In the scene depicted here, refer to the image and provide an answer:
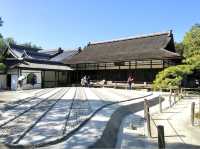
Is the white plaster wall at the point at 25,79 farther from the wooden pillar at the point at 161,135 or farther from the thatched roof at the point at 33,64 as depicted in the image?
the wooden pillar at the point at 161,135

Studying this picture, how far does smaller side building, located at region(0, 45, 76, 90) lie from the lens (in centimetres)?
2836

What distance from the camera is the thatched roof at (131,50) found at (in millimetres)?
26717

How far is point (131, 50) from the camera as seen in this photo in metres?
30.4

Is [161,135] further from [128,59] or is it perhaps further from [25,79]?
[25,79]

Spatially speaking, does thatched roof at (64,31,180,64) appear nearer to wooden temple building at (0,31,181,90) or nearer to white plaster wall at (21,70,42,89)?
wooden temple building at (0,31,181,90)

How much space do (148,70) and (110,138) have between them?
18.4m

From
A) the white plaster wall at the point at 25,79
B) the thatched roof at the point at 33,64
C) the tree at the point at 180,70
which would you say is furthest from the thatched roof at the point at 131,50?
the white plaster wall at the point at 25,79

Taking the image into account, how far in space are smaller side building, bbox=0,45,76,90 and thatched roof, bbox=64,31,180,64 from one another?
2.25 meters

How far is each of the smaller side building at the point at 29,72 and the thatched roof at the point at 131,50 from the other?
2248 mm

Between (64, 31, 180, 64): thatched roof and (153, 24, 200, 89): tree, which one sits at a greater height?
(64, 31, 180, 64): thatched roof

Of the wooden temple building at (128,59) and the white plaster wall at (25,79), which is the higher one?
the wooden temple building at (128,59)

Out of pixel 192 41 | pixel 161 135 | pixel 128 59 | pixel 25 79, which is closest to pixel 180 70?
pixel 192 41

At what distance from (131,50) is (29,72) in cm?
1104

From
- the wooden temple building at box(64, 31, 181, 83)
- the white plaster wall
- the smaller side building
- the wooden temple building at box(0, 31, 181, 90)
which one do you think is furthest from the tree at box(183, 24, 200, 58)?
the white plaster wall
